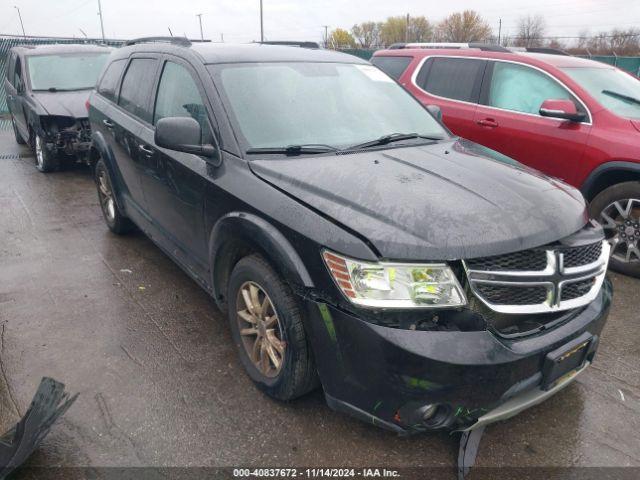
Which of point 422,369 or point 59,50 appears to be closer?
point 422,369

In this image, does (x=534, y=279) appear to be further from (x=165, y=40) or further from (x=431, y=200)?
(x=165, y=40)

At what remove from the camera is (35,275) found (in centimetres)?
438

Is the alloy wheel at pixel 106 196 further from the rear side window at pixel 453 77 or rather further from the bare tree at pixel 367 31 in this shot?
the bare tree at pixel 367 31

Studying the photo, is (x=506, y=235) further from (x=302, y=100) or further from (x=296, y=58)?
(x=296, y=58)

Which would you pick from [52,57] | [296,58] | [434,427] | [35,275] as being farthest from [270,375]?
[52,57]

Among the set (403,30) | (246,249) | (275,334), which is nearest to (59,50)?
(246,249)

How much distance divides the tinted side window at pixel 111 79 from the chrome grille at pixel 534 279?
12.6ft

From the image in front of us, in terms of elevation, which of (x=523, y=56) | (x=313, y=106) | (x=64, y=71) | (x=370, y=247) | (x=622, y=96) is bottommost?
(x=370, y=247)

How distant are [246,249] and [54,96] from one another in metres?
6.82

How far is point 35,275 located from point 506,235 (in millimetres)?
3906

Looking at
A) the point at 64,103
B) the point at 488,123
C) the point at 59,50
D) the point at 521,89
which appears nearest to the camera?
the point at 521,89

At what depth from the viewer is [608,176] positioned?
4484 millimetres

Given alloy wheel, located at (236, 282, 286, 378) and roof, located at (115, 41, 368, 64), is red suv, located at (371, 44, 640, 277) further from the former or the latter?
alloy wheel, located at (236, 282, 286, 378)

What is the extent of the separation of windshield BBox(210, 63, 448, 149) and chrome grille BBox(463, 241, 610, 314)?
123 centimetres
